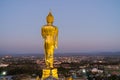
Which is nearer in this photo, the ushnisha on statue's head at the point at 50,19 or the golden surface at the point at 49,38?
the golden surface at the point at 49,38

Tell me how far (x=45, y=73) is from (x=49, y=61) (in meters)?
0.54

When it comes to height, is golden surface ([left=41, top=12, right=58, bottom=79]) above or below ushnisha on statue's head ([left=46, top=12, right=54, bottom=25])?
below

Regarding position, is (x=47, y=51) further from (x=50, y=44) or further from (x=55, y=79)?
(x=55, y=79)

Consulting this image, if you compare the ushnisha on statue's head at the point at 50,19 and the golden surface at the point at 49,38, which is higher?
the ushnisha on statue's head at the point at 50,19

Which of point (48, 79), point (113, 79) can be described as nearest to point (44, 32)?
point (48, 79)

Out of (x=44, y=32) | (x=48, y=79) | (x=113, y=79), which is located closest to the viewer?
(x=48, y=79)

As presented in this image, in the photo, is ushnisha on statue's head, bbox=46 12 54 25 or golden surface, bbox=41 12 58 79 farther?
ushnisha on statue's head, bbox=46 12 54 25

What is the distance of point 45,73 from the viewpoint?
1201 cm

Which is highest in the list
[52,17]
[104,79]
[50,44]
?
[52,17]

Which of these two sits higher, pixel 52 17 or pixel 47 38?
pixel 52 17

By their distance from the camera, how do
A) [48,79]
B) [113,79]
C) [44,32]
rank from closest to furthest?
[48,79] < [44,32] < [113,79]

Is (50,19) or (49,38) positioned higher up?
(50,19)

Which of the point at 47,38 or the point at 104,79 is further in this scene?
the point at 104,79

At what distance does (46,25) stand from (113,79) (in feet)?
72.9
